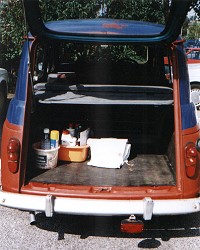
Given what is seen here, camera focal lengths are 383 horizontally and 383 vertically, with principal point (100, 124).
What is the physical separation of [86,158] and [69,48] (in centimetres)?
191

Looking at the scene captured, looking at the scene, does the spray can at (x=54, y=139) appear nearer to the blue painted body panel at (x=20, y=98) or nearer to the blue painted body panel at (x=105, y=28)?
the blue painted body panel at (x=20, y=98)

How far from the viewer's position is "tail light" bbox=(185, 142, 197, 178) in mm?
3297

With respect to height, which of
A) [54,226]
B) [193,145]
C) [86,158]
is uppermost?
[193,145]

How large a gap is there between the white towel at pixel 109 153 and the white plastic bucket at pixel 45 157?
0.40 m

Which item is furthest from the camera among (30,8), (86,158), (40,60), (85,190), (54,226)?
(40,60)

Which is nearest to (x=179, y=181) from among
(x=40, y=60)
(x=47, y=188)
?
(x=47, y=188)

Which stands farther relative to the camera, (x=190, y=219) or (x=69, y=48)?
(x=69, y=48)

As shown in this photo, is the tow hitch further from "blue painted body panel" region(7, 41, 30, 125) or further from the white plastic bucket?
"blue painted body panel" region(7, 41, 30, 125)

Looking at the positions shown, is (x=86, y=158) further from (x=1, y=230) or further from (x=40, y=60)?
(x=40, y=60)

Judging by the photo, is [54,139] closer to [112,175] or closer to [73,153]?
[73,153]

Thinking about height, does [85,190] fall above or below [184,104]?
below

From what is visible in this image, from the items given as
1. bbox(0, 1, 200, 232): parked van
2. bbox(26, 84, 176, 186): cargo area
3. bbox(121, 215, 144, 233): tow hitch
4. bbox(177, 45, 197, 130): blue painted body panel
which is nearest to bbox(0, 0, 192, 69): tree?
bbox(0, 1, 200, 232): parked van

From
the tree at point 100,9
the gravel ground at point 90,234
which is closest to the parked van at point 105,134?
the gravel ground at point 90,234

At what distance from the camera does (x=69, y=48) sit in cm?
534
